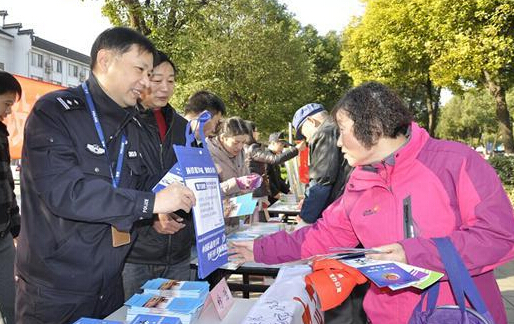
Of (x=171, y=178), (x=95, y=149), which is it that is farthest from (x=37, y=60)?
(x=171, y=178)

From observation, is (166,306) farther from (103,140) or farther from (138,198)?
(103,140)

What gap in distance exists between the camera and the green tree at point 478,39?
1312 centimetres

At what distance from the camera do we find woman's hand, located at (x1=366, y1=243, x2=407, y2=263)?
5.32 ft

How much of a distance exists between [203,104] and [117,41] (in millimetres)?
1700

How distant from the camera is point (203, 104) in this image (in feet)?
12.0

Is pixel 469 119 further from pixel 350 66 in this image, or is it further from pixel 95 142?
pixel 95 142

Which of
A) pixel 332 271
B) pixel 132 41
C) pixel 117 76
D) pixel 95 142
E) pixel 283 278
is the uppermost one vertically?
pixel 132 41

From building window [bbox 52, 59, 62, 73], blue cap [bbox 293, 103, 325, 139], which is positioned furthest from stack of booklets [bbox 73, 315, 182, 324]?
building window [bbox 52, 59, 62, 73]

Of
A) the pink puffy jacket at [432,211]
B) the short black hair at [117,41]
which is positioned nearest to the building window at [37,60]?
the short black hair at [117,41]

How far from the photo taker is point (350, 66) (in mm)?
26812

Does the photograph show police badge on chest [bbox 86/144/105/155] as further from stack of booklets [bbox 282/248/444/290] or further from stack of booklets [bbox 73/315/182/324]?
stack of booklets [bbox 282/248/444/290]

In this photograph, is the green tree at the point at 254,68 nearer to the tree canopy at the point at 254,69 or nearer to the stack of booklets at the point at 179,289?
the tree canopy at the point at 254,69

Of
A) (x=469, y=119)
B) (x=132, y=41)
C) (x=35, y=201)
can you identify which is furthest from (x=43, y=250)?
(x=469, y=119)

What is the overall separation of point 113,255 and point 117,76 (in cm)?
80
